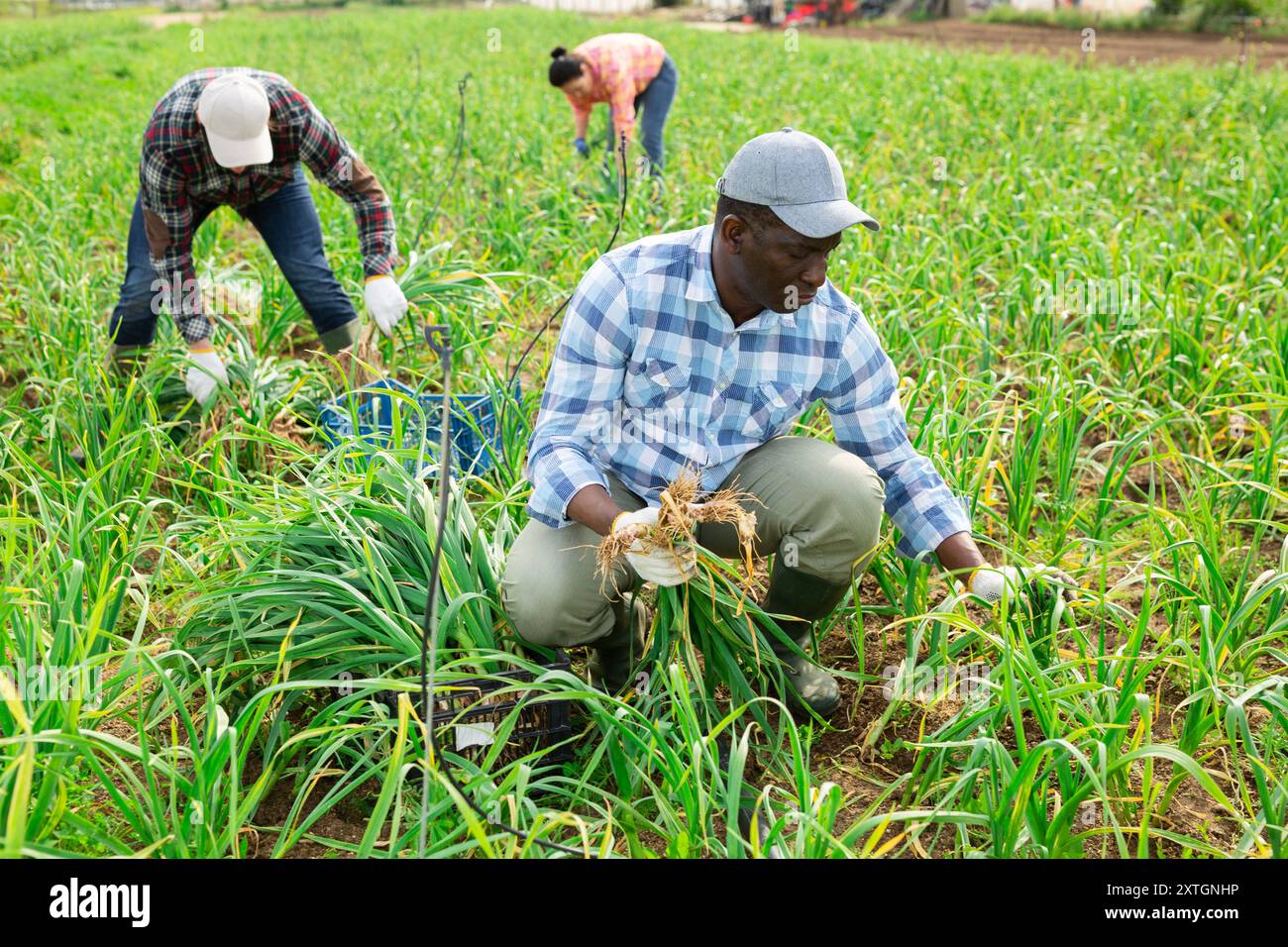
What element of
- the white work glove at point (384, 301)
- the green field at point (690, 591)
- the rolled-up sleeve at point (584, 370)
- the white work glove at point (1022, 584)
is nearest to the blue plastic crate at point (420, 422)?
the green field at point (690, 591)

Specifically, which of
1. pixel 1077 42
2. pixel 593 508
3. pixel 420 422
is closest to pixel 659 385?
pixel 593 508

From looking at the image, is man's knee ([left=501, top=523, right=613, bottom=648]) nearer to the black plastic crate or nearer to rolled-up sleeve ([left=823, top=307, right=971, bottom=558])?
the black plastic crate

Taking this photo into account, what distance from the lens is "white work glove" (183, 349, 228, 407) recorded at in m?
2.86

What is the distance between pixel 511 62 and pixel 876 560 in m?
11.9

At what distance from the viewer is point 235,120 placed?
2.68m

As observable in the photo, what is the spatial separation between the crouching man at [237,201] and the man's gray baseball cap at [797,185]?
4.79ft

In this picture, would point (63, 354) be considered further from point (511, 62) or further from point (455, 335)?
point (511, 62)

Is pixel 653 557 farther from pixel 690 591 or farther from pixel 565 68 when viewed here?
pixel 565 68

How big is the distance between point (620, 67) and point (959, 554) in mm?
3872

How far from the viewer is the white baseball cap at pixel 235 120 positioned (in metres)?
2.67

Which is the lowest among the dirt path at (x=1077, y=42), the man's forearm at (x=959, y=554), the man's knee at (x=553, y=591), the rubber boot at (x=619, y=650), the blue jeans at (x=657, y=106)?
the rubber boot at (x=619, y=650)

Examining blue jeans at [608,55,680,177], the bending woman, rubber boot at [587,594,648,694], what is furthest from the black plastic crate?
blue jeans at [608,55,680,177]

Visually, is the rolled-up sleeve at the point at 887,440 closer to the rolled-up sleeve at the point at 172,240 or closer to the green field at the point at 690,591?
the green field at the point at 690,591
